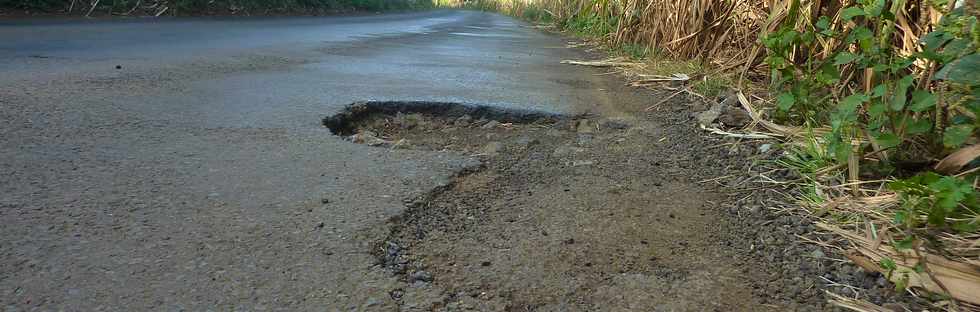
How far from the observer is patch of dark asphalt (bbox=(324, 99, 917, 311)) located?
1.35 m

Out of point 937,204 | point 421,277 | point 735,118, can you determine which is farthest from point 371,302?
point 735,118

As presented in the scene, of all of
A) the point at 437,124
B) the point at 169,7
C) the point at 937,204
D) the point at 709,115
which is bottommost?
the point at 169,7

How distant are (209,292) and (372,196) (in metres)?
0.61

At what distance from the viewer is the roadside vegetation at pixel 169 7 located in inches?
325

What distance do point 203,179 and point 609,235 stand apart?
1081 mm

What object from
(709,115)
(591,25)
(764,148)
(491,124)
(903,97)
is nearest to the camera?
(903,97)

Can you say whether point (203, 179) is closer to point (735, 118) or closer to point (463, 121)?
point (463, 121)

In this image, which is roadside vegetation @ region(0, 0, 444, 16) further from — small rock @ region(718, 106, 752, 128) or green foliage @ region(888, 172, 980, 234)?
green foliage @ region(888, 172, 980, 234)

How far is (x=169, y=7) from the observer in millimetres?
10078

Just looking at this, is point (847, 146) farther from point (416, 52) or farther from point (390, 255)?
point (416, 52)

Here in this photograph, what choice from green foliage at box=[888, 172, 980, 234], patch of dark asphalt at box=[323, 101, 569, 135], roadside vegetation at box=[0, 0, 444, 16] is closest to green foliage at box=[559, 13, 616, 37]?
patch of dark asphalt at box=[323, 101, 569, 135]

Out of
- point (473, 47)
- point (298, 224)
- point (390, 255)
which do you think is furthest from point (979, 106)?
point (473, 47)

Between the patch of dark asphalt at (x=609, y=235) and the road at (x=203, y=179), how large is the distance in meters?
0.11

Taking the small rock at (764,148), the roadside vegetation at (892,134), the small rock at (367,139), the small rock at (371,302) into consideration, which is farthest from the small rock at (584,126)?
the small rock at (371,302)
